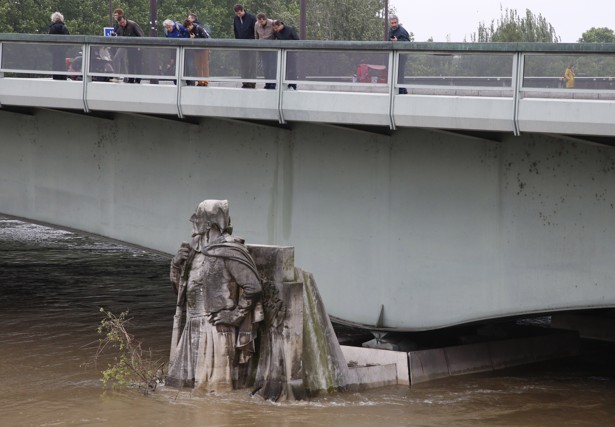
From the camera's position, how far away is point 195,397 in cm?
1548

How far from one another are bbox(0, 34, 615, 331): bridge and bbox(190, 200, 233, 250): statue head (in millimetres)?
2621

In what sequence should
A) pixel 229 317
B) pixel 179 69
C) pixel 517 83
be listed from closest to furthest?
pixel 229 317, pixel 517 83, pixel 179 69

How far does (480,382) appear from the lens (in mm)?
18078

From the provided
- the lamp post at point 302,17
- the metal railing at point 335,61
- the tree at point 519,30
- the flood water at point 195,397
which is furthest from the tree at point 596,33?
the metal railing at point 335,61

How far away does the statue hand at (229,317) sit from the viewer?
15328 mm

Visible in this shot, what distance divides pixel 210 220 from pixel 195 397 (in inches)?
88.1

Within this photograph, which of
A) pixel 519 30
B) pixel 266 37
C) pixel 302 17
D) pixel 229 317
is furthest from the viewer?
pixel 519 30

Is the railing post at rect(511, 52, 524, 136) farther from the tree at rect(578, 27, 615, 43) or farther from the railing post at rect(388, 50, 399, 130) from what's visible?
the tree at rect(578, 27, 615, 43)

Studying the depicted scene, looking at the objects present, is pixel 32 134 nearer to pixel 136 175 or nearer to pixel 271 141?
pixel 136 175

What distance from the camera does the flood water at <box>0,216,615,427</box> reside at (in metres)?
15.1

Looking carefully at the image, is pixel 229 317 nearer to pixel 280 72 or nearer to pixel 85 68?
pixel 280 72

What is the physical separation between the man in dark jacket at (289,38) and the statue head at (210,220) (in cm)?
289

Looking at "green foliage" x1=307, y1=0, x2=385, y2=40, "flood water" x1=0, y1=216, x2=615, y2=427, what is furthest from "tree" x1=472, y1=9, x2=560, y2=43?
"flood water" x1=0, y1=216, x2=615, y2=427

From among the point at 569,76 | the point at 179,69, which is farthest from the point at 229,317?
the point at 569,76
